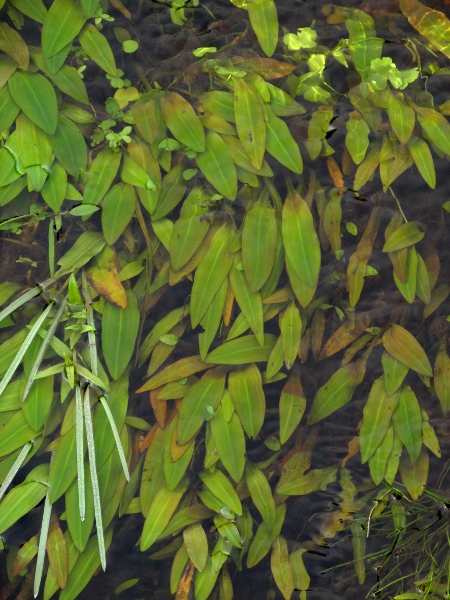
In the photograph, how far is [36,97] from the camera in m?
1.51

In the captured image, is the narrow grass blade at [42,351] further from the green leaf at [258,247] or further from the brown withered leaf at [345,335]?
the brown withered leaf at [345,335]

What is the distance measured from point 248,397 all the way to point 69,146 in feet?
2.33

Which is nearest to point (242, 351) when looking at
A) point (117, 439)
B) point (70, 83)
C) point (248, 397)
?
point (248, 397)

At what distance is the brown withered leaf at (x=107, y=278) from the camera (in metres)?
1.50

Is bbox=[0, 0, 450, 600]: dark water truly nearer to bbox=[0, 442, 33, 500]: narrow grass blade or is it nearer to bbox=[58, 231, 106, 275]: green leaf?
bbox=[58, 231, 106, 275]: green leaf

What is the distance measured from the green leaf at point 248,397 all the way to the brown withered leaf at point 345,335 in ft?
0.56

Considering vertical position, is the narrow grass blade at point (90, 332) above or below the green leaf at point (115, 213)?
below

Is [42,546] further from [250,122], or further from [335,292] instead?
[250,122]

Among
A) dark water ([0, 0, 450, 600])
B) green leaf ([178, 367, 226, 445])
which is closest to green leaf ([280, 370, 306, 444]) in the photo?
dark water ([0, 0, 450, 600])

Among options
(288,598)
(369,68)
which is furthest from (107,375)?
(369,68)

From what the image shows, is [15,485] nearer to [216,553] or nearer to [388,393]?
[216,553]

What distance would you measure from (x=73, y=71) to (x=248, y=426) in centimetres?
92

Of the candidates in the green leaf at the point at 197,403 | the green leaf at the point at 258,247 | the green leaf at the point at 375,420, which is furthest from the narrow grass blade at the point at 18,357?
the green leaf at the point at 375,420

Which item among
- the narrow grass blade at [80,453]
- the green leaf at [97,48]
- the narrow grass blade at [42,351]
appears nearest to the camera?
the narrow grass blade at [80,453]
